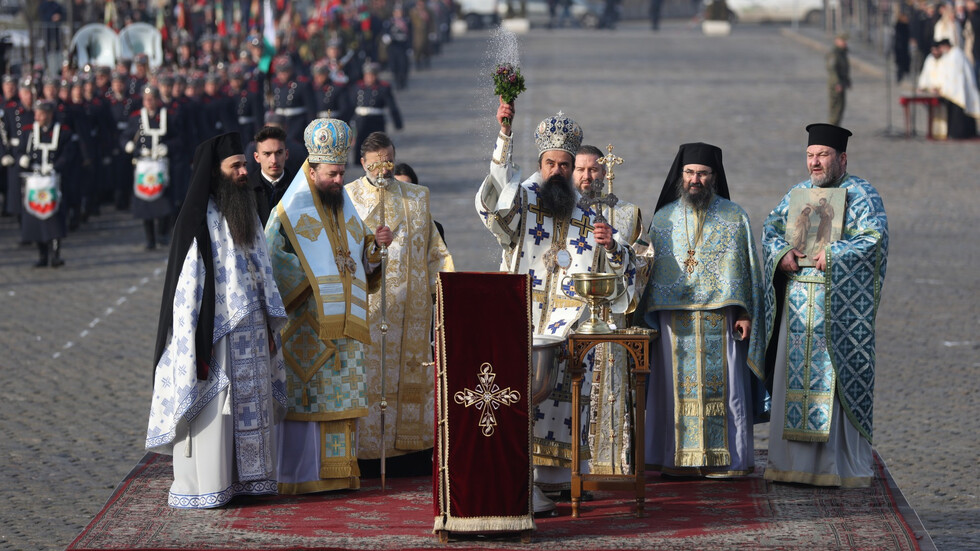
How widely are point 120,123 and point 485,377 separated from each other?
12933mm

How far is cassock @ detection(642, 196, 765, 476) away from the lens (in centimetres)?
786

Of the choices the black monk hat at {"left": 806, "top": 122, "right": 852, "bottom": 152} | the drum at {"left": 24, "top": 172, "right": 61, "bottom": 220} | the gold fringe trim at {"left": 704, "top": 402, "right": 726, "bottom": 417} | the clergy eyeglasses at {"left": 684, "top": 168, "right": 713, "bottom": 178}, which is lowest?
the gold fringe trim at {"left": 704, "top": 402, "right": 726, "bottom": 417}

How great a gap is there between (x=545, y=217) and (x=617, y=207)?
16.6 inches

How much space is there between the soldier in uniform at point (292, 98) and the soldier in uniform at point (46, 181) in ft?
14.8

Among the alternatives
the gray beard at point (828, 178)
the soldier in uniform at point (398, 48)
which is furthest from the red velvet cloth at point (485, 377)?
the soldier in uniform at point (398, 48)

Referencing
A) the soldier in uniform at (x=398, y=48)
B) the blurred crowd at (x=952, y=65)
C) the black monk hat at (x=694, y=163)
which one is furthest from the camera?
the soldier in uniform at (x=398, y=48)

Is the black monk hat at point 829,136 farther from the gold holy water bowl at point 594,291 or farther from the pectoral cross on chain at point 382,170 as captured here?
the pectoral cross on chain at point 382,170

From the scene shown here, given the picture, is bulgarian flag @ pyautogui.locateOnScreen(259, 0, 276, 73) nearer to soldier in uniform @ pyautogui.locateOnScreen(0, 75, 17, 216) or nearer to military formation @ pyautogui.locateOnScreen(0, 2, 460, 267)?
military formation @ pyautogui.locateOnScreen(0, 2, 460, 267)

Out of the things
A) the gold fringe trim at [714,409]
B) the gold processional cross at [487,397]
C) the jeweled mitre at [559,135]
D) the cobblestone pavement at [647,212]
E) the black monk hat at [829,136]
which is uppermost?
the jeweled mitre at [559,135]

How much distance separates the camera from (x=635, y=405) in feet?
23.4

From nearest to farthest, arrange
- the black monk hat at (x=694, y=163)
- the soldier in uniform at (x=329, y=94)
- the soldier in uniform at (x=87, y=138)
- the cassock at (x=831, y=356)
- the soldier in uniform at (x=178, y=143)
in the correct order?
1. the cassock at (x=831, y=356)
2. the black monk hat at (x=694, y=163)
3. the soldier in uniform at (x=178, y=143)
4. the soldier in uniform at (x=87, y=138)
5. the soldier in uniform at (x=329, y=94)

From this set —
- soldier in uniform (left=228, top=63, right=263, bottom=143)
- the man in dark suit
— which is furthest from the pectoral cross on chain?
soldier in uniform (left=228, top=63, right=263, bottom=143)

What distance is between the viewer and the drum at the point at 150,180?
1600cm

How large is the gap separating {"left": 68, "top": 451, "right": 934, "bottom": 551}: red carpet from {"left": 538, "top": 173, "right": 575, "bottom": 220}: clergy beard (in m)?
1.40
